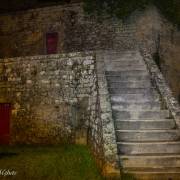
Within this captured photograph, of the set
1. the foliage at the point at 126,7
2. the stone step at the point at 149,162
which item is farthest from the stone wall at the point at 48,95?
the foliage at the point at 126,7

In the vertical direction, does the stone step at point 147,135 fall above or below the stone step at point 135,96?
below

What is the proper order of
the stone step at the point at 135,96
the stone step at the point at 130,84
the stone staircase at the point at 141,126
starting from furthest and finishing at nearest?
the stone step at the point at 130,84, the stone step at the point at 135,96, the stone staircase at the point at 141,126

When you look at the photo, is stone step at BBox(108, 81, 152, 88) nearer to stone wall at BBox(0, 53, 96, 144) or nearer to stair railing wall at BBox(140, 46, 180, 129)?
stair railing wall at BBox(140, 46, 180, 129)

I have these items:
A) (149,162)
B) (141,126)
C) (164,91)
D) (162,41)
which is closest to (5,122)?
(141,126)

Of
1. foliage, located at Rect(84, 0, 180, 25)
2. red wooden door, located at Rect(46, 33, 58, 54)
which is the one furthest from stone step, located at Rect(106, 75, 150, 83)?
red wooden door, located at Rect(46, 33, 58, 54)

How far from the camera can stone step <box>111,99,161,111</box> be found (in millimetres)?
8352

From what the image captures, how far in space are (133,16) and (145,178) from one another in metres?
10.5

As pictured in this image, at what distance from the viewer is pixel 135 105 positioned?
845cm

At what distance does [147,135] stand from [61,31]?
34.5 feet

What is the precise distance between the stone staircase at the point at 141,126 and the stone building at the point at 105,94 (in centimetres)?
2

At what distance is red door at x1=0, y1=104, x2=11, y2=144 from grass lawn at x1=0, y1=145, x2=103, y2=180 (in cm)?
129

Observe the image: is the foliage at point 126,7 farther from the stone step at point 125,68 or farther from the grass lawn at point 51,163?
the grass lawn at point 51,163

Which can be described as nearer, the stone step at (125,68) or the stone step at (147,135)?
the stone step at (147,135)

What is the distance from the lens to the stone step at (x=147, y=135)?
7.43 metres
